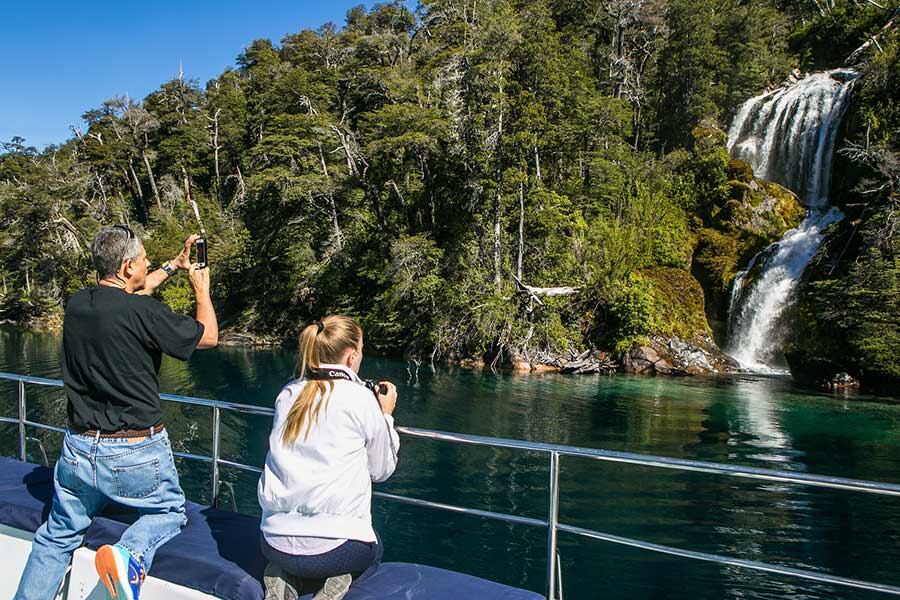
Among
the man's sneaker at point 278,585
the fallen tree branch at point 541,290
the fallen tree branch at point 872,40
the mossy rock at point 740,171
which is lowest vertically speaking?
the man's sneaker at point 278,585

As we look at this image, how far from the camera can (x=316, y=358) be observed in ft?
8.01

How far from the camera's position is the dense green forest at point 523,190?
23484mm

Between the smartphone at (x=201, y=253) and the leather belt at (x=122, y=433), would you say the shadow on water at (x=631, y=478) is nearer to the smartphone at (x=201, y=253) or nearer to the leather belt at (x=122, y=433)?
the leather belt at (x=122, y=433)

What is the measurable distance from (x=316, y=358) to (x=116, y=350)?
85cm

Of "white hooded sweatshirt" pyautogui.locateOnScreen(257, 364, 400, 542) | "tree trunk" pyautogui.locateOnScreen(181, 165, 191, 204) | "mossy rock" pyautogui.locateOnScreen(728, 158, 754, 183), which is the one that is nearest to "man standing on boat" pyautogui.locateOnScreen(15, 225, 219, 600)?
"white hooded sweatshirt" pyautogui.locateOnScreen(257, 364, 400, 542)

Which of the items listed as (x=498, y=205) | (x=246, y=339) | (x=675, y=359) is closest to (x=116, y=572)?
(x=675, y=359)

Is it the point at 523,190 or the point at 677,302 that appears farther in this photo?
the point at 523,190

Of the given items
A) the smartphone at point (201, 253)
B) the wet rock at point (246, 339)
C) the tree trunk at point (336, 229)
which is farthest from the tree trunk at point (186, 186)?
the smartphone at point (201, 253)

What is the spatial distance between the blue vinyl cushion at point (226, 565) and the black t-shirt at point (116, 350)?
0.66 m

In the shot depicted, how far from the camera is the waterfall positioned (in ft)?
73.5

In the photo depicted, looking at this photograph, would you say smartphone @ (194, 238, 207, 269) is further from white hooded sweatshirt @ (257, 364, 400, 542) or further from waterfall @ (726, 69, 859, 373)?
waterfall @ (726, 69, 859, 373)

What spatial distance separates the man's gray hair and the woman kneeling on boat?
92 centimetres

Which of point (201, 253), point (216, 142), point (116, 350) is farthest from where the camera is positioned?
point (216, 142)

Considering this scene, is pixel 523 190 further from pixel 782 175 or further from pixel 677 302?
pixel 782 175
